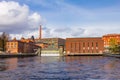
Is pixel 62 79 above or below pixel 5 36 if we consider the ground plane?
below

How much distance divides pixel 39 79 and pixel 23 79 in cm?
215

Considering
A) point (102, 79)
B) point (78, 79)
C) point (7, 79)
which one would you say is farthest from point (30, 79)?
point (102, 79)

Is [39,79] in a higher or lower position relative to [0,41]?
lower

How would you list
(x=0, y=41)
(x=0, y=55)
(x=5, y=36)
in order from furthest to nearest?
(x=5, y=36)
(x=0, y=41)
(x=0, y=55)

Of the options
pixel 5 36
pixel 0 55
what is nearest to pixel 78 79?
pixel 0 55

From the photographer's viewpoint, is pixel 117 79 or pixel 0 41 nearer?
pixel 117 79

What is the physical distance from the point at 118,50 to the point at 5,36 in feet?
257

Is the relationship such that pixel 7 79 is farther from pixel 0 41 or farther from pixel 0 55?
pixel 0 41

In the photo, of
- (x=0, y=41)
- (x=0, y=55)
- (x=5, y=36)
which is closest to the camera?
(x=0, y=55)

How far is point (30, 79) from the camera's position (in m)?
34.6

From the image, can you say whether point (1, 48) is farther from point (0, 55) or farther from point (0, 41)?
point (0, 55)

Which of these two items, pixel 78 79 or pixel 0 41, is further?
pixel 0 41

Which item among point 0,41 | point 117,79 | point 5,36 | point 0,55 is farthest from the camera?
point 5,36

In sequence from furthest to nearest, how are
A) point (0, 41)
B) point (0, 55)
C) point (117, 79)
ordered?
point (0, 41) → point (0, 55) → point (117, 79)
